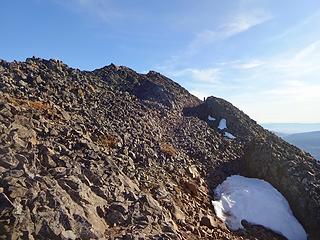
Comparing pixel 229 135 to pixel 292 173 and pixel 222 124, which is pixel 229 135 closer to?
pixel 222 124

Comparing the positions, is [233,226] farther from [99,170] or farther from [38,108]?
[38,108]

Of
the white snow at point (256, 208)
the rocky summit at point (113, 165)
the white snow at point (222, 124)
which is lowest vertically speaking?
the white snow at point (256, 208)

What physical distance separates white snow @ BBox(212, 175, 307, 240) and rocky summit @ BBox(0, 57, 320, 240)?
676 millimetres

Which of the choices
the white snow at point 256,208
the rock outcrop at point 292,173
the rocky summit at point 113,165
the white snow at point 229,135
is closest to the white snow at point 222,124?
the white snow at point 229,135

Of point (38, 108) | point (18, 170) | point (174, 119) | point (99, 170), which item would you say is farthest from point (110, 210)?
point (174, 119)

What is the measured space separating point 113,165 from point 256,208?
11.6 m

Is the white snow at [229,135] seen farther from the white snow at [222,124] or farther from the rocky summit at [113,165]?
the white snow at [222,124]

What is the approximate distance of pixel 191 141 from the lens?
36.4m

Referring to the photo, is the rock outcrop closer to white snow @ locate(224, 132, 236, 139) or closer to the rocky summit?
the rocky summit

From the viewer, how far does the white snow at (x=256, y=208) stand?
25375 mm

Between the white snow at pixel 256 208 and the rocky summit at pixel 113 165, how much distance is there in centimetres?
68

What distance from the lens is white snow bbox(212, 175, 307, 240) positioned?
83.3 feet

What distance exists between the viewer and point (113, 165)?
21.0 meters

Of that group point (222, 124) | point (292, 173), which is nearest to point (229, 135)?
point (222, 124)
